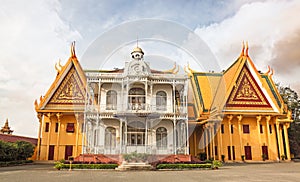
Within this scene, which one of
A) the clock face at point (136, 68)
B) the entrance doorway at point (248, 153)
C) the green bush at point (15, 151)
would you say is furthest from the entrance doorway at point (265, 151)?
the green bush at point (15, 151)

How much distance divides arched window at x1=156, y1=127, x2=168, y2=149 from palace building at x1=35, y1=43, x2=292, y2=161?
53 millimetres

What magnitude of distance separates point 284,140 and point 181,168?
16.0 m

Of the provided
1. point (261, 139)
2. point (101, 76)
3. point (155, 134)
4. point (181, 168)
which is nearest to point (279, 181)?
point (181, 168)

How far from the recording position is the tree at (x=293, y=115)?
2870cm

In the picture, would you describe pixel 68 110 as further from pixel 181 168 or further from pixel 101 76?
pixel 181 168

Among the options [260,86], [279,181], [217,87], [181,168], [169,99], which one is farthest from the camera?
[217,87]

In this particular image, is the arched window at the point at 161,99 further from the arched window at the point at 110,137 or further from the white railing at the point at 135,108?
the arched window at the point at 110,137

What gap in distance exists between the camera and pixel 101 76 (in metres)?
19.4

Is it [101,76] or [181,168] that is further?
[101,76]

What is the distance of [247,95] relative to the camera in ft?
80.3

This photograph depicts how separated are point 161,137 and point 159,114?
234 cm

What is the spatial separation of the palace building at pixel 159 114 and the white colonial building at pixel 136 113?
3.0 inches

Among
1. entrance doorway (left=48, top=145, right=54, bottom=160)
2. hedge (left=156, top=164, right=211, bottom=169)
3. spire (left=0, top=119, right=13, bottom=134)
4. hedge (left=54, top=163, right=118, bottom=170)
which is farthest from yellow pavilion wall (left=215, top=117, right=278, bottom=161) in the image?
spire (left=0, top=119, right=13, bottom=134)

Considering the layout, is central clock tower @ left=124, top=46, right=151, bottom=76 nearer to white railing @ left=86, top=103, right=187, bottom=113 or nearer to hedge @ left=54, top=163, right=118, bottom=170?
white railing @ left=86, top=103, right=187, bottom=113
